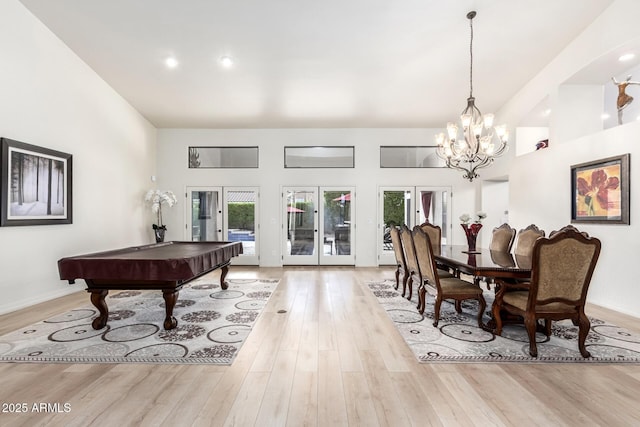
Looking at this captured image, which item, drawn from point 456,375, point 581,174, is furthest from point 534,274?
point 581,174

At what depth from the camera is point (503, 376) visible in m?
2.43

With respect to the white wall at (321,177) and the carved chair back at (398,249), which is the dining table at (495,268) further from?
the white wall at (321,177)

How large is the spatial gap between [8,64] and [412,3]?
525cm

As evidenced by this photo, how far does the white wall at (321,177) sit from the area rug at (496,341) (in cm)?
380

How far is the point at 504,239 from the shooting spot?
15.4 ft

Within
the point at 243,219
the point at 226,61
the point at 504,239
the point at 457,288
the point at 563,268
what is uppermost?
the point at 226,61

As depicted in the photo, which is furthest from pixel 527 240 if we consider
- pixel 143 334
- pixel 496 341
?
pixel 143 334

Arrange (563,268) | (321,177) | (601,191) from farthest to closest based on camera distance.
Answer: (321,177), (601,191), (563,268)

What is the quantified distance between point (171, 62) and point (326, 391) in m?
5.45

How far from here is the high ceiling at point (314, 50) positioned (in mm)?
4215

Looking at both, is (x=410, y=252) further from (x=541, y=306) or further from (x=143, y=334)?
(x=143, y=334)

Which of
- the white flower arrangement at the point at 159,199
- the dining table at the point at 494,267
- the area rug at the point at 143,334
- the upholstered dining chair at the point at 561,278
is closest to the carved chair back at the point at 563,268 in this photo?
the upholstered dining chair at the point at 561,278

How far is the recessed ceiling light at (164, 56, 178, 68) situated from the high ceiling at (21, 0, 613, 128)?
12cm

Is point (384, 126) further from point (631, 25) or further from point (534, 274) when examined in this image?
point (534, 274)
